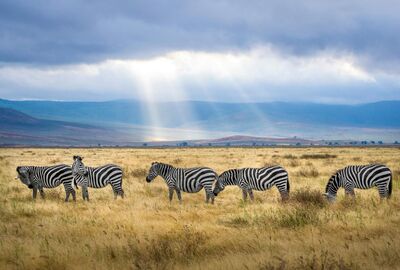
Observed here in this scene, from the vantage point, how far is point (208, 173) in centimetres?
1894

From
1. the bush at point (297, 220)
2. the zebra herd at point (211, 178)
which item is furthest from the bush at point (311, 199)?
the bush at point (297, 220)

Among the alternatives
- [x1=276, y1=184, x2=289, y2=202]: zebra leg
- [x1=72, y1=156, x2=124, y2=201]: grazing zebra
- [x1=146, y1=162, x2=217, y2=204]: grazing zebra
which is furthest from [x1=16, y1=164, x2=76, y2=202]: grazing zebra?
[x1=276, y1=184, x2=289, y2=202]: zebra leg

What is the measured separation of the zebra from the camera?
1759cm

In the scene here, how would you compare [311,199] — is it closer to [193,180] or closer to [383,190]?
[383,190]

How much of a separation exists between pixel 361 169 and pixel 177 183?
22.2 ft

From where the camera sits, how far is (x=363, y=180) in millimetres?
17828

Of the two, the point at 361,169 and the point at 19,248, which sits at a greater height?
the point at 361,169

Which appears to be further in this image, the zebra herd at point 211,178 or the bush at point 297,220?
the zebra herd at point 211,178

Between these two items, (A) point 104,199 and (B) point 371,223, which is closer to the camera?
(B) point 371,223

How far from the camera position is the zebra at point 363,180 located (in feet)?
57.7

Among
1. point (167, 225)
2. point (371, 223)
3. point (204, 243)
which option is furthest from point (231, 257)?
point (371, 223)

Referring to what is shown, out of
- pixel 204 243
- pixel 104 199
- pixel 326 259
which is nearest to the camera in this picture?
pixel 326 259

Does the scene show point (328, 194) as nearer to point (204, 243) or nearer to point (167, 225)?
point (167, 225)

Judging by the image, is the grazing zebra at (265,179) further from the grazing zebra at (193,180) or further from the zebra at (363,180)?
the zebra at (363,180)
